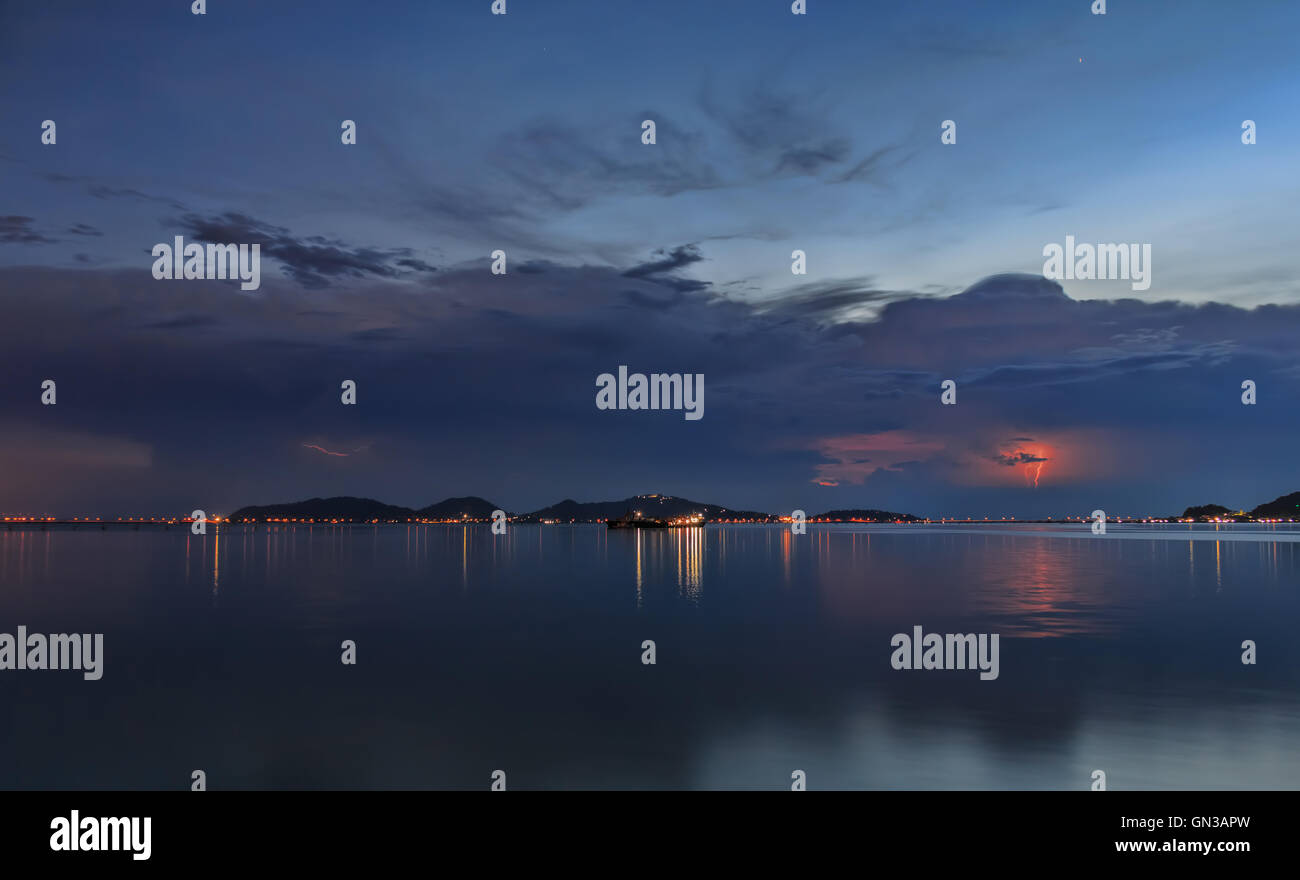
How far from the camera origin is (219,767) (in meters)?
16.9

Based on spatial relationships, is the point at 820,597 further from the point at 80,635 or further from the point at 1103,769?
the point at 80,635

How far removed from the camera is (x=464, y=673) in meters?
26.1

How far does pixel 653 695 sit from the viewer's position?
23.2 metres

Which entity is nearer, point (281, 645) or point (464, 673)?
point (464, 673)

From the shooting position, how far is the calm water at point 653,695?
16719 millimetres

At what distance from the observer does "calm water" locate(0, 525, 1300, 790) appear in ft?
54.9

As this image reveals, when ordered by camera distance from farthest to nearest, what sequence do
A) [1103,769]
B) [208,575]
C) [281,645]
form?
[208,575], [281,645], [1103,769]
